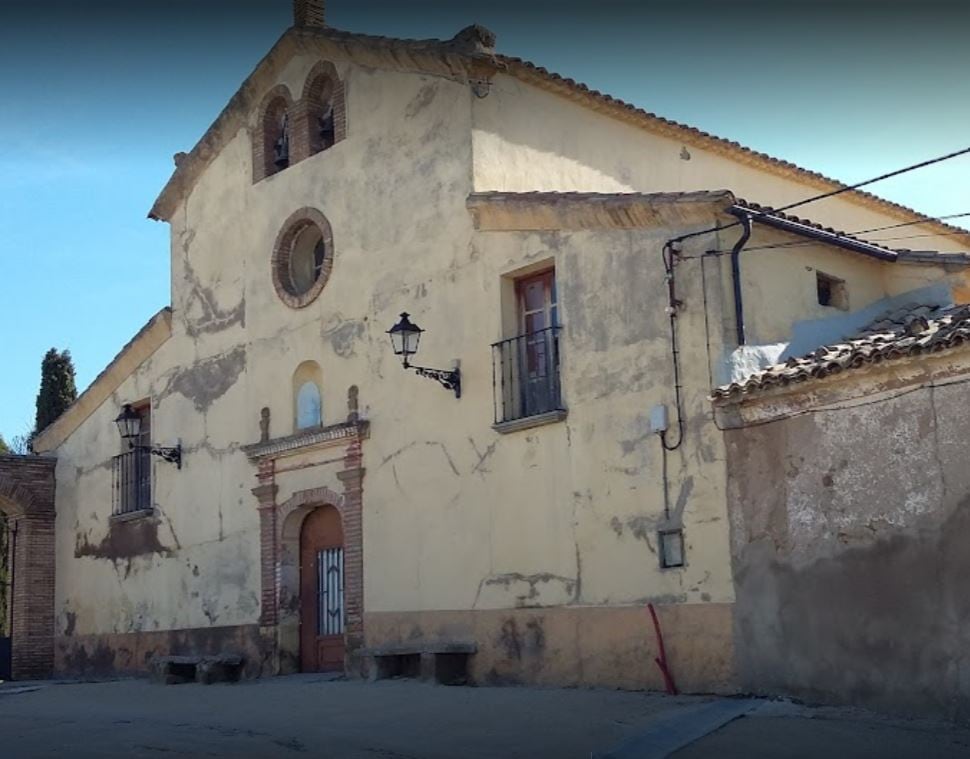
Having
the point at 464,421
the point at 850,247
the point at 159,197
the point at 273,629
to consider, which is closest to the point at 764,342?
the point at 850,247

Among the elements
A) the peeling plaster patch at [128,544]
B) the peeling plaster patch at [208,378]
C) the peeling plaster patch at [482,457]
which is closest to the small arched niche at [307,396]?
the peeling plaster patch at [208,378]

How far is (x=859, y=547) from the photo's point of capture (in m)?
10.4

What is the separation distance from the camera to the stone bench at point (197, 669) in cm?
1650

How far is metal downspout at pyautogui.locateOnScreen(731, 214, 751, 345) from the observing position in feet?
38.9

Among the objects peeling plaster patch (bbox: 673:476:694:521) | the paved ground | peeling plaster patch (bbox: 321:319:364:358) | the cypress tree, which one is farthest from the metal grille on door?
the cypress tree

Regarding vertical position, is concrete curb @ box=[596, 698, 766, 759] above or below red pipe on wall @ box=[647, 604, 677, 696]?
below

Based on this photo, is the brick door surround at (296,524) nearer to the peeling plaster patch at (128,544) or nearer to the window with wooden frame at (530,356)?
the window with wooden frame at (530,356)

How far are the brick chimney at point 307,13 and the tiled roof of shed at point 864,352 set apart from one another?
8.57 metres

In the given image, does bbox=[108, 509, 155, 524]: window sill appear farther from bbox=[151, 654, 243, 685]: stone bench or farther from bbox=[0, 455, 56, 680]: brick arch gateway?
bbox=[151, 654, 243, 685]: stone bench

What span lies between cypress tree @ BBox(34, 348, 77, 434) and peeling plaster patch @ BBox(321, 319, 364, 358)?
1258 centimetres

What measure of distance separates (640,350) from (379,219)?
4.66m

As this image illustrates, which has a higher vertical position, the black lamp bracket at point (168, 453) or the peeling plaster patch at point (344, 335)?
→ the peeling plaster patch at point (344, 335)

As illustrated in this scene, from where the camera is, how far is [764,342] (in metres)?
12.1

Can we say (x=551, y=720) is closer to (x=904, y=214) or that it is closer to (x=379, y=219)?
(x=379, y=219)
